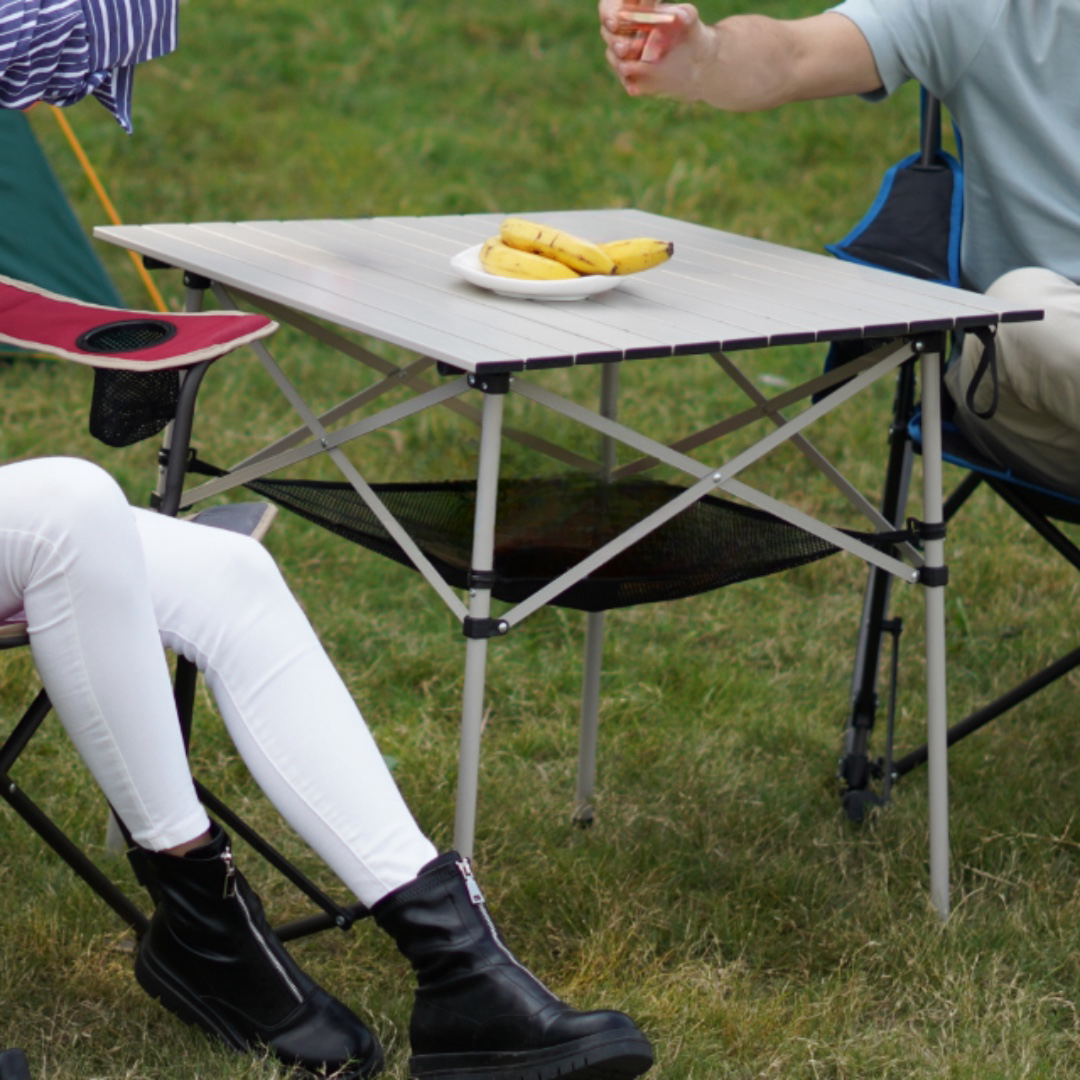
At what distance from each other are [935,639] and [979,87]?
2.90 feet

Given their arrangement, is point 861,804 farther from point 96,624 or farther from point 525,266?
point 96,624

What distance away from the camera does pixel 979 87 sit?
2523 mm

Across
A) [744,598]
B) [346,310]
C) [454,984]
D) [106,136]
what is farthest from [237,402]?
[454,984]

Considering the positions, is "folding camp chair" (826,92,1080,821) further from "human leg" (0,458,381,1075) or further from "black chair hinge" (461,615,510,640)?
"human leg" (0,458,381,1075)

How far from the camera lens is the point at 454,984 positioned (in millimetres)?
1790

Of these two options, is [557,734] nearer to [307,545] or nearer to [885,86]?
[307,545]

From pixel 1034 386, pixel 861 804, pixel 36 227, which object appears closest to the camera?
pixel 1034 386

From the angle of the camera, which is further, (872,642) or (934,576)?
(872,642)

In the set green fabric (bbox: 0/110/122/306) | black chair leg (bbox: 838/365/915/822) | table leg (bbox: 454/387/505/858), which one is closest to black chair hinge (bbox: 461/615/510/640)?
table leg (bbox: 454/387/505/858)

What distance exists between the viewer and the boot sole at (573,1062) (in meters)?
1.71

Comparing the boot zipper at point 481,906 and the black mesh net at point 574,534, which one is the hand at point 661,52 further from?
the boot zipper at point 481,906

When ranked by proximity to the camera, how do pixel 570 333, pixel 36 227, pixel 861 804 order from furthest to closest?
pixel 36 227
pixel 861 804
pixel 570 333

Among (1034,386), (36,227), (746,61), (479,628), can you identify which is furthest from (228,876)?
(36,227)

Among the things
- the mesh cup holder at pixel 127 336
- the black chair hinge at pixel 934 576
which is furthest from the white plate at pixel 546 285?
the black chair hinge at pixel 934 576
